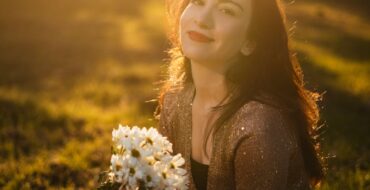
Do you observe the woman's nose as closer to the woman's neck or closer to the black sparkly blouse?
the woman's neck

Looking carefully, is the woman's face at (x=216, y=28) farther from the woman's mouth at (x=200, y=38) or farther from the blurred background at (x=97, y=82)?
the blurred background at (x=97, y=82)

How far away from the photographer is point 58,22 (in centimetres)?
1366

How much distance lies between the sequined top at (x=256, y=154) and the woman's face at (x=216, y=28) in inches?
14.2

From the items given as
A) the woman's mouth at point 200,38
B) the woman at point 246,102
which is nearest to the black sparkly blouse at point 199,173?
the woman at point 246,102

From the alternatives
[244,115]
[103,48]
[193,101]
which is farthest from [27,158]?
[103,48]

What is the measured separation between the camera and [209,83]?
392 cm

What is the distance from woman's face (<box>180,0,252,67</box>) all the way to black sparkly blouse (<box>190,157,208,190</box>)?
2.29 ft

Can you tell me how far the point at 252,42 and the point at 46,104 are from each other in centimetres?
462

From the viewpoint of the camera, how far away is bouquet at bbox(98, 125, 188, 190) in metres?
3.10

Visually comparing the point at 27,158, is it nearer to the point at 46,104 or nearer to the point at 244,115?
the point at 46,104

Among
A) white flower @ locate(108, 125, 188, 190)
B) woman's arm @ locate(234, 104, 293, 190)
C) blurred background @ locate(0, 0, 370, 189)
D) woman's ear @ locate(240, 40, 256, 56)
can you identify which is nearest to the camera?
white flower @ locate(108, 125, 188, 190)

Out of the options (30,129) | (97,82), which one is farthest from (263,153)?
(97,82)

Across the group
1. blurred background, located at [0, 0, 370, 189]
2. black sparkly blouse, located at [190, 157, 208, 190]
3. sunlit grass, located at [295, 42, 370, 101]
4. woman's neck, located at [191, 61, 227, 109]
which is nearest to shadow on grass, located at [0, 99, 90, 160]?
blurred background, located at [0, 0, 370, 189]

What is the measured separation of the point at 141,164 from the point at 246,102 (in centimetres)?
89
